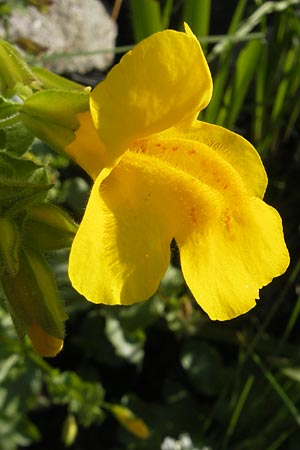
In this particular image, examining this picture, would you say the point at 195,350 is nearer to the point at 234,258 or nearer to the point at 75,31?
the point at 75,31

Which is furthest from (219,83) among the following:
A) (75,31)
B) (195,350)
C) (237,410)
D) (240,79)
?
(237,410)

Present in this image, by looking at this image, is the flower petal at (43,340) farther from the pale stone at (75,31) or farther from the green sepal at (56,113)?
the pale stone at (75,31)

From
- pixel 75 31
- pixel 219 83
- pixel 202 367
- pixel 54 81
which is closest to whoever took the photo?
pixel 54 81

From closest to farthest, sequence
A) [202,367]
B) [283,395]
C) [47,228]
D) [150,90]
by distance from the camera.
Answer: [150,90]
[47,228]
[283,395]
[202,367]

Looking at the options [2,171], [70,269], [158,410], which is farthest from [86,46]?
[70,269]

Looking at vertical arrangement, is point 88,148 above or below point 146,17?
above

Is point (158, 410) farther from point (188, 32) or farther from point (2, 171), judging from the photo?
point (188, 32)
